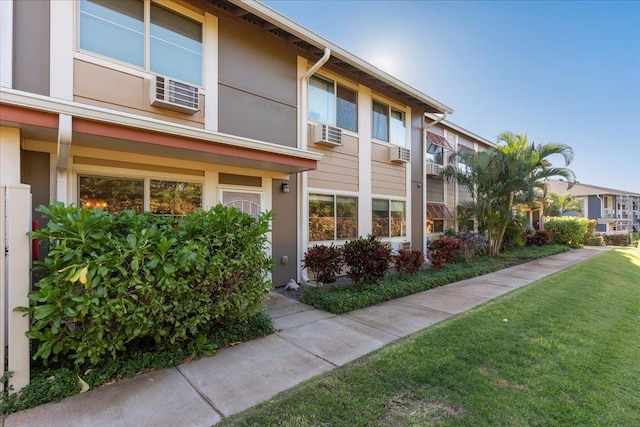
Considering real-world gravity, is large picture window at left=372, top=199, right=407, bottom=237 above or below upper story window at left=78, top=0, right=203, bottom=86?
below

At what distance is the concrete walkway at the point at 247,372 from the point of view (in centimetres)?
262

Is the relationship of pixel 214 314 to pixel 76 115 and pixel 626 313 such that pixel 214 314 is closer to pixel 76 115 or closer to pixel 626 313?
pixel 76 115

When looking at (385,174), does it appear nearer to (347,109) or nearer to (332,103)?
(347,109)

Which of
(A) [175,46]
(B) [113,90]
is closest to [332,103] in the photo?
(A) [175,46]

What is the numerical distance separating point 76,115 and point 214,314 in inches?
127

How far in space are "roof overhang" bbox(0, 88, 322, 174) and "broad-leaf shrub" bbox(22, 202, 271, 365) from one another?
4.36ft

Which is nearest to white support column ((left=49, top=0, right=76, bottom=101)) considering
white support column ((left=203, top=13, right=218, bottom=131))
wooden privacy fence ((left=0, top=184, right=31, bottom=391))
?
white support column ((left=203, top=13, right=218, bottom=131))

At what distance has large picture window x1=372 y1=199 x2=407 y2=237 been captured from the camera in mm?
9898

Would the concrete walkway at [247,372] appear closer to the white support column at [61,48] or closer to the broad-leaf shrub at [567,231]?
the white support column at [61,48]

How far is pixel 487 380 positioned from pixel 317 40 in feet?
24.9

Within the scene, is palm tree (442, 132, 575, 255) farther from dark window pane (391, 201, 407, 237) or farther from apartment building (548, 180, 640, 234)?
apartment building (548, 180, 640, 234)

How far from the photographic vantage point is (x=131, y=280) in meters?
3.16

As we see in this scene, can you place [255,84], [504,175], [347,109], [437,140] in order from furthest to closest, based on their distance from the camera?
[437,140], [504,175], [347,109], [255,84]

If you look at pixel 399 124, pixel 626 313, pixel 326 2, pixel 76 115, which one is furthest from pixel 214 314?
pixel 326 2
